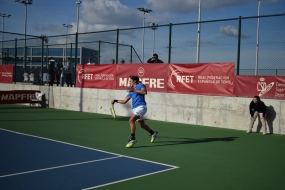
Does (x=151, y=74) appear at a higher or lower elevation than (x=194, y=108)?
higher

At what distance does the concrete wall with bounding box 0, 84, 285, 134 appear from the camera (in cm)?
1230

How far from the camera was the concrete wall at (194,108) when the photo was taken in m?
12.3

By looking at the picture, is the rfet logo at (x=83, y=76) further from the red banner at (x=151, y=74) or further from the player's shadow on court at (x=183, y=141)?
the player's shadow on court at (x=183, y=141)

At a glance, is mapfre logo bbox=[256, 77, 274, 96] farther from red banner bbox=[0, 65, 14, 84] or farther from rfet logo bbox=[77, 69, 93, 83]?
red banner bbox=[0, 65, 14, 84]

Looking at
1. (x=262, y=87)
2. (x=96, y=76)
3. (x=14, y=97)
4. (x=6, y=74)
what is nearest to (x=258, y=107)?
(x=262, y=87)

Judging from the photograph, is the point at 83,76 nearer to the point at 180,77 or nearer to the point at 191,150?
the point at 180,77

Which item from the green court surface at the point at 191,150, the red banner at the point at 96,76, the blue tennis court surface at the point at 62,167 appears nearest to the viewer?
the blue tennis court surface at the point at 62,167

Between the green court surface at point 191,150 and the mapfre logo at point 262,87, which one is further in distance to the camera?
the mapfre logo at point 262,87

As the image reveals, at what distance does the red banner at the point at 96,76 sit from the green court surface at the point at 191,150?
3.76 m

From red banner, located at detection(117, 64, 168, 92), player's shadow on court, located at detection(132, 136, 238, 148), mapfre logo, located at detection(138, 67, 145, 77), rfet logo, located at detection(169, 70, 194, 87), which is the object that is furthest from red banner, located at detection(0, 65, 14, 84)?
player's shadow on court, located at detection(132, 136, 238, 148)

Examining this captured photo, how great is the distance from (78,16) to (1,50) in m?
22.2

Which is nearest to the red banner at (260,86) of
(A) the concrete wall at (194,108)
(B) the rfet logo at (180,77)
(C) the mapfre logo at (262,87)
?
(C) the mapfre logo at (262,87)

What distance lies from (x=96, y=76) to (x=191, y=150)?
10869 mm

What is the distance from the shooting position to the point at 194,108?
560 inches
